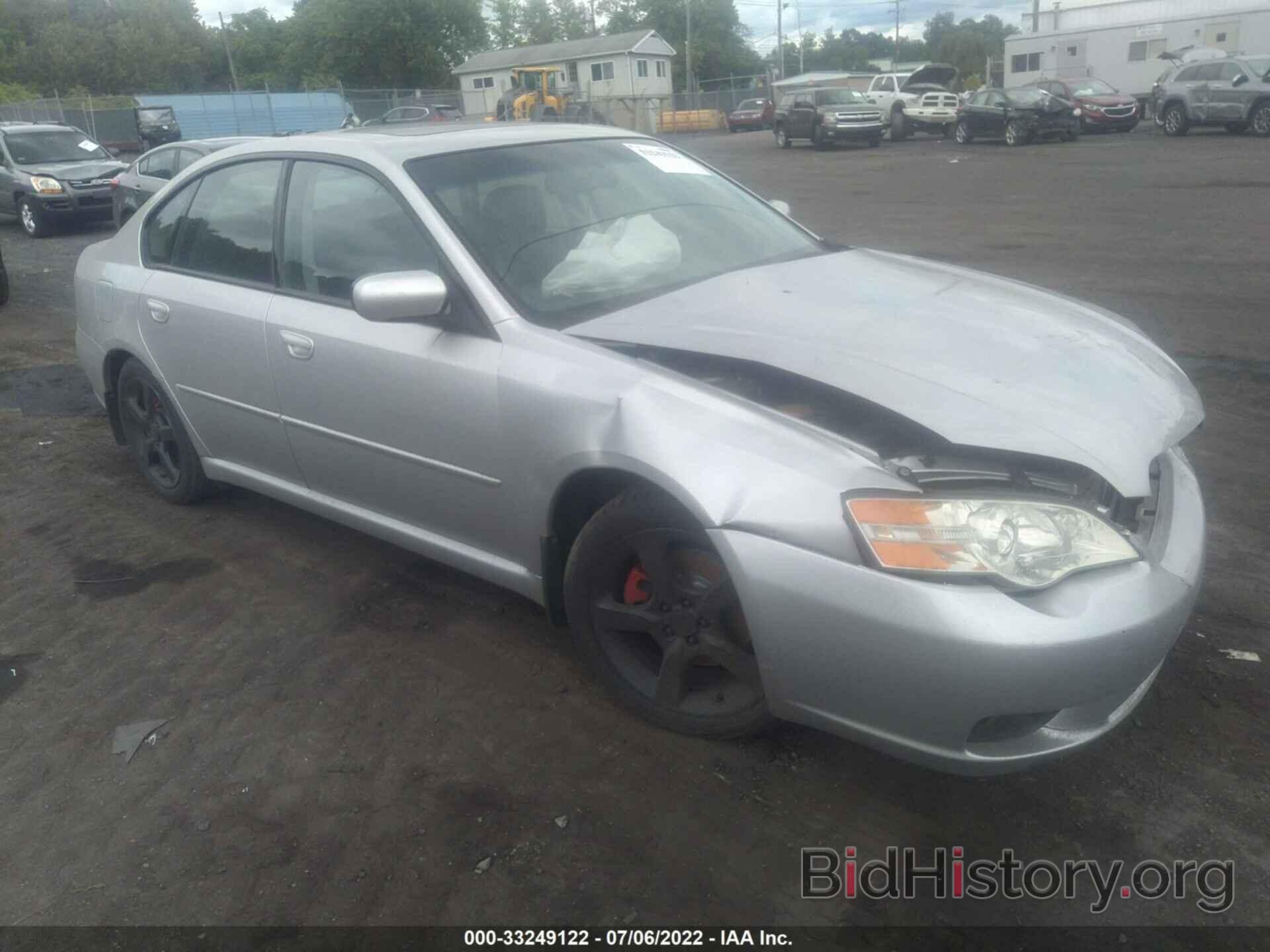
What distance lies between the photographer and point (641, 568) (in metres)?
2.91

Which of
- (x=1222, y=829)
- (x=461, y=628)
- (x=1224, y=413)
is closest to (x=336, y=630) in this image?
(x=461, y=628)

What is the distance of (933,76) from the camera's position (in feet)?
119

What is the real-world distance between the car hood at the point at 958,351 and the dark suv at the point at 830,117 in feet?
89.3

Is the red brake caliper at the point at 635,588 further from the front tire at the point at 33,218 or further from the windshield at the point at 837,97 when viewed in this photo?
the windshield at the point at 837,97

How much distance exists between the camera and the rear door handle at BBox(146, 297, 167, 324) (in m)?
4.31

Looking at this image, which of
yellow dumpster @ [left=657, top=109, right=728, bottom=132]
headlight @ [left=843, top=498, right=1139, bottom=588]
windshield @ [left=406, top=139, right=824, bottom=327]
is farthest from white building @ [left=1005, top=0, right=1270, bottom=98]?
headlight @ [left=843, top=498, right=1139, bottom=588]

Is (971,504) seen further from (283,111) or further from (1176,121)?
(283,111)

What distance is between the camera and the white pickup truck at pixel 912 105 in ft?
102

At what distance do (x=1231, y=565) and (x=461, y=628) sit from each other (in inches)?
108

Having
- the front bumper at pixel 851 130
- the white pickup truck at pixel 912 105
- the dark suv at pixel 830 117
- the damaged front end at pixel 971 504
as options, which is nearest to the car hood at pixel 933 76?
the white pickup truck at pixel 912 105

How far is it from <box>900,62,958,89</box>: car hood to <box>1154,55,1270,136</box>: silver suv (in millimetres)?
10395

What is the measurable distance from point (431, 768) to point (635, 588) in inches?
29.5

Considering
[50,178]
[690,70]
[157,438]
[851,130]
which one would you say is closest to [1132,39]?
[851,130]

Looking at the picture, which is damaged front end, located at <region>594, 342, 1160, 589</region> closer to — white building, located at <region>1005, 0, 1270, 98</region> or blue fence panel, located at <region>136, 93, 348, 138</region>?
white building, located at <region>1005, 0, 1270, 98</region>
